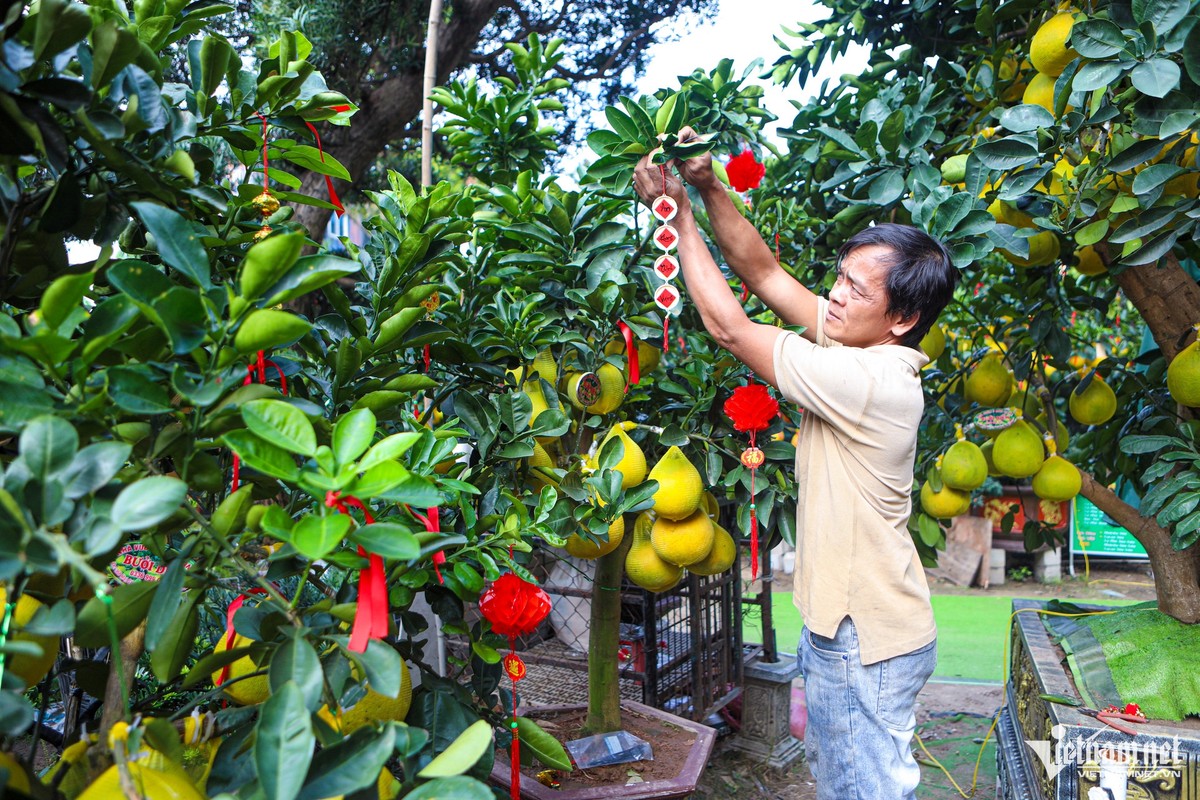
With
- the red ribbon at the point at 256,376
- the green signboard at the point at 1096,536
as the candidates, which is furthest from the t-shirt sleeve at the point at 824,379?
the green signboard at the point at 1096,536

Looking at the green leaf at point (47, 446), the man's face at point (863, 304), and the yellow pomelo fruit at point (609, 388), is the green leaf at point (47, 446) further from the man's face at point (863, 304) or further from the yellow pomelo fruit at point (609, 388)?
the man's face at point (863, 304)

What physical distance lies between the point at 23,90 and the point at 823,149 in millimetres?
1551

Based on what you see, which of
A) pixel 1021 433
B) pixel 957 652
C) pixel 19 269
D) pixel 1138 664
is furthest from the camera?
pixel 957 652

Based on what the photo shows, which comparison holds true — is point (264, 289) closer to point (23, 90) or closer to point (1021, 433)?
point (23, 90)

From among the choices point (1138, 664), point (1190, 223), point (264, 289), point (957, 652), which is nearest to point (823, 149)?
point (1190, 223)

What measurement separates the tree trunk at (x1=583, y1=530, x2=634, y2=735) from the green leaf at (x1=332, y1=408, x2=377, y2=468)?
4.00 feet

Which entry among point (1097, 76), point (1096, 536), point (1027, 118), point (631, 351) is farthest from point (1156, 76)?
point (1096, 536)

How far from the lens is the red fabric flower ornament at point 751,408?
1509mm

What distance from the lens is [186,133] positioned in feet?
2.67

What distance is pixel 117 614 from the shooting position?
2.06 ft

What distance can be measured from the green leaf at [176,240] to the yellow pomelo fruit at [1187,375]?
1.82 metres

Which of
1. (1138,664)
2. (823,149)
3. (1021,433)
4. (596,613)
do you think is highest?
(823,149)

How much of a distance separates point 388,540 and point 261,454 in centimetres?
11

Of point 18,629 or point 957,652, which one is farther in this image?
point 957,652
